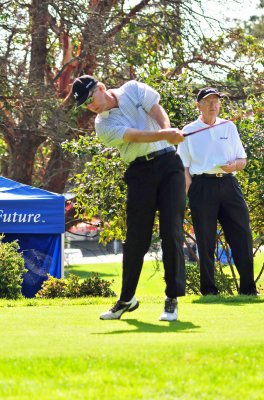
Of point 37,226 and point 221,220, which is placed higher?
point 37,226

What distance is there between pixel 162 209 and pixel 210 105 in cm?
209

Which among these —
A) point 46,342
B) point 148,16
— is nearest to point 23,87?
point 148,16

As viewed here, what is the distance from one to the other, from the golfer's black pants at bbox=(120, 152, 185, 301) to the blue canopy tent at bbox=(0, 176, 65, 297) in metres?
8.04

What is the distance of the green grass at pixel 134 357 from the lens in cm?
482

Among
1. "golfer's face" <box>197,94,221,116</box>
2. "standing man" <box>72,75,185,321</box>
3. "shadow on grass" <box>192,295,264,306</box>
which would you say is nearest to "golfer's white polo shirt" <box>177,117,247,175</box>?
"golfer's face" <box>197,94,221,116</box>

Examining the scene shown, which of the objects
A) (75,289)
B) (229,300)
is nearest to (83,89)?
(229,300)

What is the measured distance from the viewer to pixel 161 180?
25.2 feet

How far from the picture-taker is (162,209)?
25.4ft

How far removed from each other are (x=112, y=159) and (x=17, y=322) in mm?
5216

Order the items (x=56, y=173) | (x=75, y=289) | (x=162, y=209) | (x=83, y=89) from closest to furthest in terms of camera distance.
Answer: (x=83, y=89) < (x=162, y=209) < (x=75, y=289) < (x=56, y=173)

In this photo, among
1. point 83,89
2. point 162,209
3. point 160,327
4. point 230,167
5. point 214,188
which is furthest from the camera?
point 214,188

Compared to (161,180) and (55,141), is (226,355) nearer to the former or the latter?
(161,180)

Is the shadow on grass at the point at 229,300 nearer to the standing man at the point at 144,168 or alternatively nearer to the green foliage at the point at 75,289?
the standing man at the point at 144,168

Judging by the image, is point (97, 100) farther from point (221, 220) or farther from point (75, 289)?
point (75, 289)
